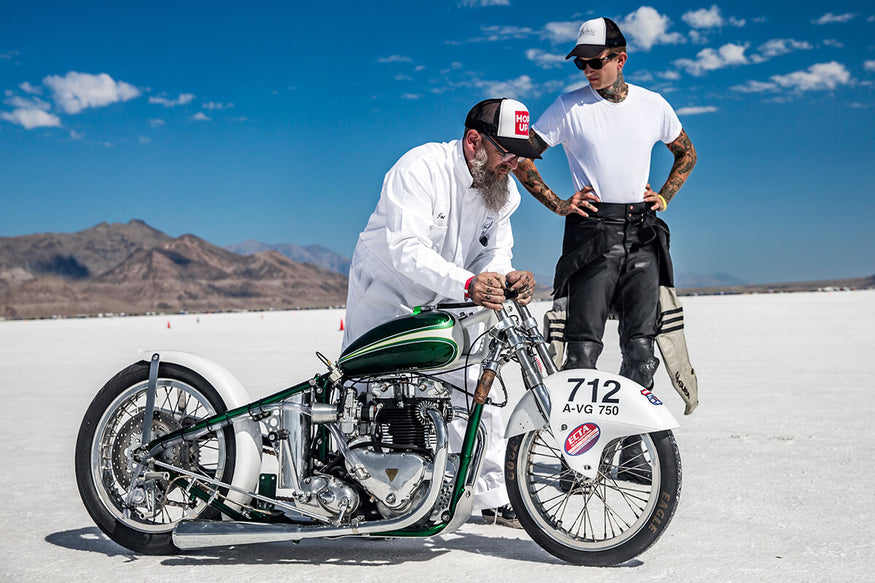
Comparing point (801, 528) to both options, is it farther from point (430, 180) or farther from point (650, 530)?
point (430, 180)

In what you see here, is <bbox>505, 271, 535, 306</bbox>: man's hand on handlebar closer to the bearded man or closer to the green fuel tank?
the bearded man

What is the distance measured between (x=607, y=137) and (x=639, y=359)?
1.29 m

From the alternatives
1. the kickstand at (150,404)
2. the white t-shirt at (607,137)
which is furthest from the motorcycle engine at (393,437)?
the white t-shirt at (607,137)

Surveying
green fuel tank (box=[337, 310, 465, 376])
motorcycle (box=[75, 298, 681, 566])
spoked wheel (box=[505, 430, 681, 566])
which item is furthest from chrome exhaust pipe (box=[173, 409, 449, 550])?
spoked wheel (box=[505, 430, 681, 566])

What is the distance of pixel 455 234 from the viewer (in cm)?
450

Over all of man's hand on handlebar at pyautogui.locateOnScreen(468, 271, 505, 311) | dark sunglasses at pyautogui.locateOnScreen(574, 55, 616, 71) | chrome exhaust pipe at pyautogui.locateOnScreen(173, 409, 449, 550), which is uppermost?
dark sunglasses at pyautogui.locateOnScreen(574, 55, 616, 71)

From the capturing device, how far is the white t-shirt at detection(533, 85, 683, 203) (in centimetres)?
497

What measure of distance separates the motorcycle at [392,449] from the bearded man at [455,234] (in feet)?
0.69

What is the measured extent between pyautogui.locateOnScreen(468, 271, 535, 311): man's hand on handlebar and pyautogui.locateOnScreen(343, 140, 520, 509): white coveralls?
101 millimetres

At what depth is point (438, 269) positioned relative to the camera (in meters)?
3.97

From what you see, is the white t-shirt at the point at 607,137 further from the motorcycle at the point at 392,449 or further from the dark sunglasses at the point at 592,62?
the motorcycle at the point at 392,449

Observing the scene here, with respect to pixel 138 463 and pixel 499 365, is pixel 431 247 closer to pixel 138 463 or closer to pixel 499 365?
pixel 499 365

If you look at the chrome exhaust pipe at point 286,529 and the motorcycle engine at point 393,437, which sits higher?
the motorcycle engine at point 393,437

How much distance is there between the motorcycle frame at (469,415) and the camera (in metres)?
3.85
